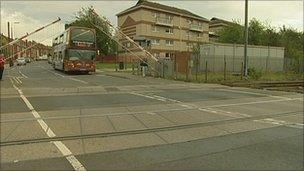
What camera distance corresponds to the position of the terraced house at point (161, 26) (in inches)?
2945

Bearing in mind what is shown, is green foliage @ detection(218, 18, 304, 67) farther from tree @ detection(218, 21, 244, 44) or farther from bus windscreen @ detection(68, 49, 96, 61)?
bus windscreen @ detection(68, 49, 96, 61)

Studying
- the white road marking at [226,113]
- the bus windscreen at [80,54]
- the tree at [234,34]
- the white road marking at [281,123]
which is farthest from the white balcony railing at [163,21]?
the white road marking at [281,123]

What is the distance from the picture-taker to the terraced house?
2945 inches

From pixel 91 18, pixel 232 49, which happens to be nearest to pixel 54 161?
pixel 232 49

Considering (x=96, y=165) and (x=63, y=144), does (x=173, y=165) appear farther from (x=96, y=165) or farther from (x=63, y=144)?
(x=63, y=144)

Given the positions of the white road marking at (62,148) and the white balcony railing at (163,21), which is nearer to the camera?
the white road marking at (62,148)

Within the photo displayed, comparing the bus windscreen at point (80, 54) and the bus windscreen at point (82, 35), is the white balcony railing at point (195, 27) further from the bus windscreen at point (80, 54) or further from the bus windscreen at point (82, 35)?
the bus windscreen at point (82, 35)

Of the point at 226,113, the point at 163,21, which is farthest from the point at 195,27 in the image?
the point at 226,113

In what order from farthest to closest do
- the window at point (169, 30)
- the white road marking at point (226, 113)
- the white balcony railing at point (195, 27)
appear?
the white balcony railing at point (195, 27)
the window at point (169, 30)
the white road marking at point (226, 113)

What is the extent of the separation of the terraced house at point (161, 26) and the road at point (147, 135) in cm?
5713

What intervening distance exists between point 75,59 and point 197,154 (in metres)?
29.3

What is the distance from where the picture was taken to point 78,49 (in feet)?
114

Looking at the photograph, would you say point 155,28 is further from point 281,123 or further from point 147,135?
point 147,135

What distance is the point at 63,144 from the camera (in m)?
8.09
